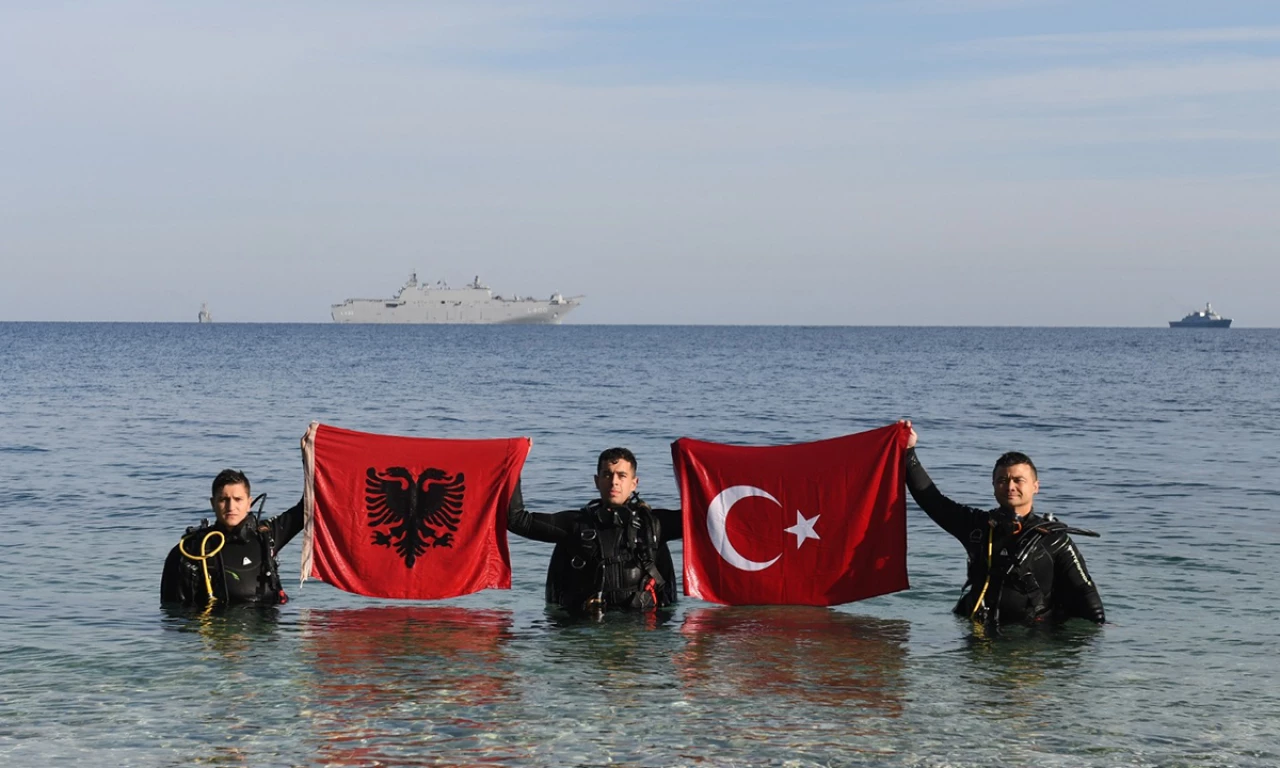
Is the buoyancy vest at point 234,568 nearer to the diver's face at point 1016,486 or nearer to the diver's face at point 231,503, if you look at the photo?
the diver's face at point 231,503

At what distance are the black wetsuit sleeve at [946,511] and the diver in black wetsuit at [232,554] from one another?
4.96 metres

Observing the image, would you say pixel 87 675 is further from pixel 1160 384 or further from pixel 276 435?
pixel 1160 384

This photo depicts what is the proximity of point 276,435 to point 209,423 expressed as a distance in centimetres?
435

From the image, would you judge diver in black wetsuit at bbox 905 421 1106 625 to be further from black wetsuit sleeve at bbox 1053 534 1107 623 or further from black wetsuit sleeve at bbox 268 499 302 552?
black wetsuit sleeve at bbox 268 499 302 552

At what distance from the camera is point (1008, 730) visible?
8.16 m

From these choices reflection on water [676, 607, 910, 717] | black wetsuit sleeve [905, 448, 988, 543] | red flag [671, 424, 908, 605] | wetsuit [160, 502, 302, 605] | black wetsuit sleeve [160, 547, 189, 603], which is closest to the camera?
reflection on water [676, 607, 910, 717]

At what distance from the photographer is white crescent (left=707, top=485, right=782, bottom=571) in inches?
429

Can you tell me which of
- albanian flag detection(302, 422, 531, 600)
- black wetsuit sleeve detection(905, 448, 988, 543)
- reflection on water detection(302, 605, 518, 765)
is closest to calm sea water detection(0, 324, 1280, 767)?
reflection on water detection(302, 605, 518, 765)

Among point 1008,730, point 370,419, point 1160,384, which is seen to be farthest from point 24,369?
point 1008,730

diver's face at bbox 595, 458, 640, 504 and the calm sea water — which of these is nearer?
the calm sea water

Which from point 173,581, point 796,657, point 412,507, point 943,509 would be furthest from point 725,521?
point 173,581

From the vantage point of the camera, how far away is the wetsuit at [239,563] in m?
10.4

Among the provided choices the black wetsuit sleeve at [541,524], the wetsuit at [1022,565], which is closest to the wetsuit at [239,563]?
the black wetsuit sleeve at [541,524]

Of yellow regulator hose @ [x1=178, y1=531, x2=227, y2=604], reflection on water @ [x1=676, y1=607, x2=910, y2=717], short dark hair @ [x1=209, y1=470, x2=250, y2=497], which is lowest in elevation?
reflection on water @ [x1=676, y1=607, x2=910, y2=717]
